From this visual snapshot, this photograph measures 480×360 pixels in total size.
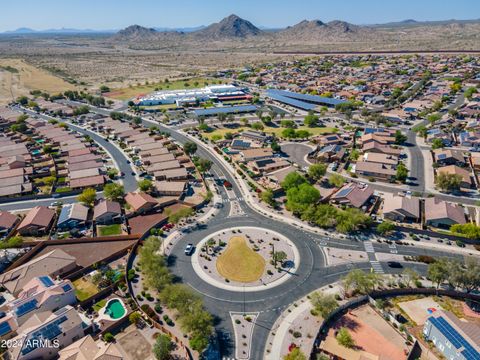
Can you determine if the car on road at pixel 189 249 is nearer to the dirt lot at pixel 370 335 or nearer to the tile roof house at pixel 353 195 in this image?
the dirt lot at pixel 370 335

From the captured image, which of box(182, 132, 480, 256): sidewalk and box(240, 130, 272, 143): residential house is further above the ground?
box(240, 130, 272, 143): residential house

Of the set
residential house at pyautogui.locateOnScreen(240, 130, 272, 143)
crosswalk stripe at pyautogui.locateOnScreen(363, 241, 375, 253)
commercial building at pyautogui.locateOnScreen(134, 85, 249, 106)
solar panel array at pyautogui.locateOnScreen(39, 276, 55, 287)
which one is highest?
commercial building at pyautogui.locateOnScreen(134, 85, 249, 106)

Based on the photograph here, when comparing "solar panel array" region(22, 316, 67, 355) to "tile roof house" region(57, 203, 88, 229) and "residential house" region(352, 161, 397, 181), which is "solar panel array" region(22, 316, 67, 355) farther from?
"residential house" region(352, 161, 397, 181)

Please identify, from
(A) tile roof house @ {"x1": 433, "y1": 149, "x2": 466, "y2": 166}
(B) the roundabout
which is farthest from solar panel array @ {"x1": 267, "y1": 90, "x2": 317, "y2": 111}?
(B) the roundabout

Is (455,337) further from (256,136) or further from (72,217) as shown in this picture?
(256,136)

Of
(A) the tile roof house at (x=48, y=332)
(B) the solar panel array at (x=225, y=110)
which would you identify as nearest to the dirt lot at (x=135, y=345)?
(A) the tile roof house at (x=48, y=332)

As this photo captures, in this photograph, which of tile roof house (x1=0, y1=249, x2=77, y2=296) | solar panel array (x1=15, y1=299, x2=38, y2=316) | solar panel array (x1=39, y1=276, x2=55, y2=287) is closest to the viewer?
solar panel array (x1=15, y1=299, x2=38, y2=316)
